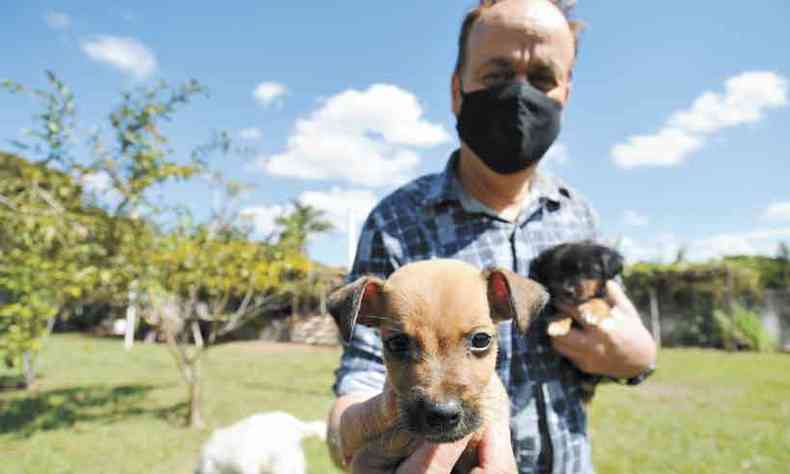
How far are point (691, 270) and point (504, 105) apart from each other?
2472 centimetres

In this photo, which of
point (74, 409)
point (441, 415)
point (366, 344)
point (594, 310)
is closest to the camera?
point (441, 415)

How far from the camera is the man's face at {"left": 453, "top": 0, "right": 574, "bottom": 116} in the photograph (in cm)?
285

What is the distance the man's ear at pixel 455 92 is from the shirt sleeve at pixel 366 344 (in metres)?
0.99

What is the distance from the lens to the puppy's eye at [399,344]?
2223 mm

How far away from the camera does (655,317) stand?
24.2 meters

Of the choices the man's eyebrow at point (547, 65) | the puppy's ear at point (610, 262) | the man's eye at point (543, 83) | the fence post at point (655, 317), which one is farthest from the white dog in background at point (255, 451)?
the fence post at point (655, 317)

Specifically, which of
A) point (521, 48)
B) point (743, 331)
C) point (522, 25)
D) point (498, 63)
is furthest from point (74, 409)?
point (743, 331)

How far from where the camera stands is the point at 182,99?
10.6 m

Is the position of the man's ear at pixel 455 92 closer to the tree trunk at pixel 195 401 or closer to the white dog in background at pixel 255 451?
the white dog in background at pixel 255 451

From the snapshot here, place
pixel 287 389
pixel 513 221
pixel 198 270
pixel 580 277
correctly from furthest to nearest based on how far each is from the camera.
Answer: pixel 287 389
pixel 198 270
pixel 580 277
pixel 513 221

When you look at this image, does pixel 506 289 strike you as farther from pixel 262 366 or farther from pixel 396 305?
pixel 262 366

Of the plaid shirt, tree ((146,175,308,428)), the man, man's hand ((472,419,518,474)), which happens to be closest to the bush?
tree ((146,175,308,428))

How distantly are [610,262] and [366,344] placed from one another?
2.49m

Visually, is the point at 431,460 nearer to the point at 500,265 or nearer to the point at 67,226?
the point at 500,265
